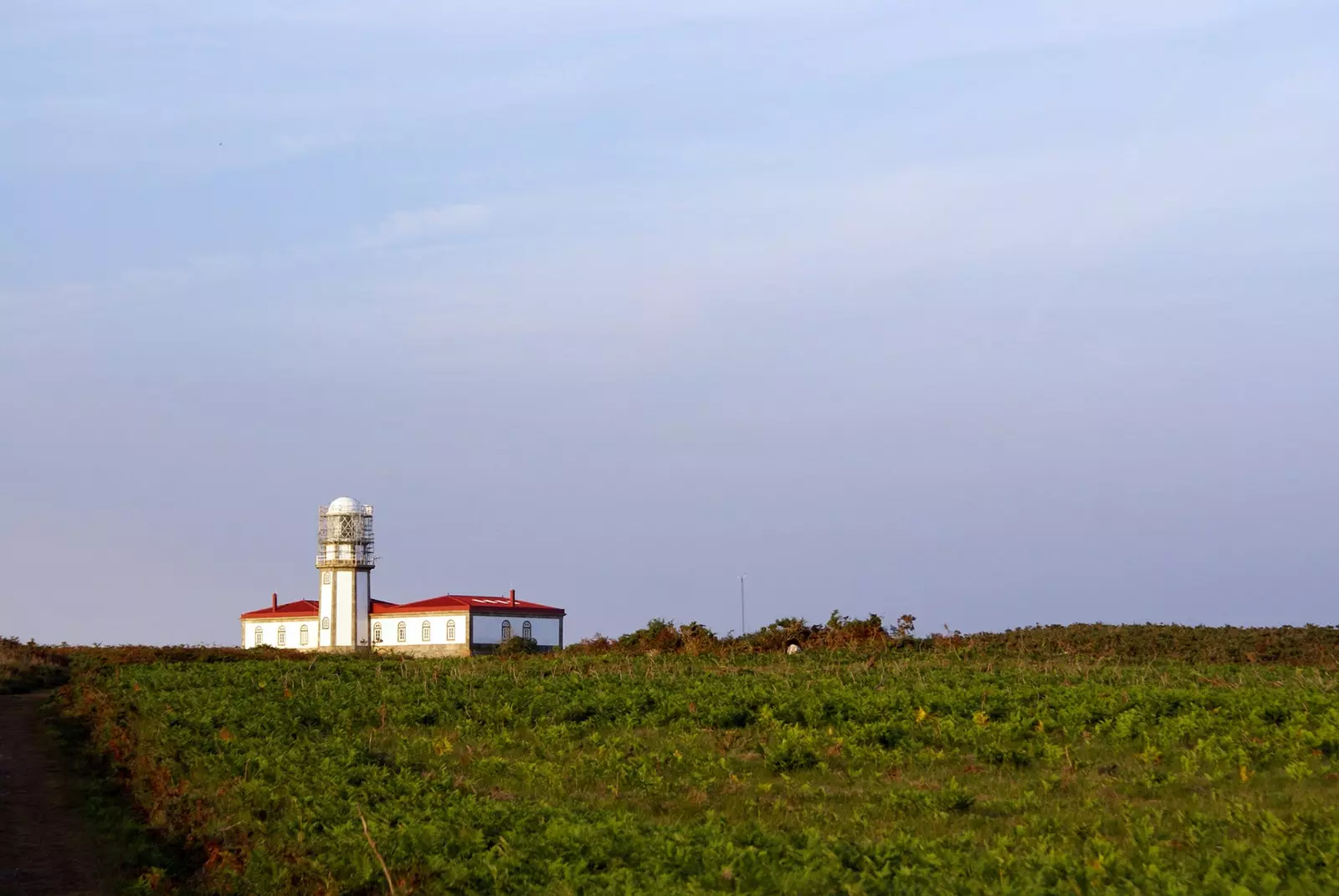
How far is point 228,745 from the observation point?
2094 cm

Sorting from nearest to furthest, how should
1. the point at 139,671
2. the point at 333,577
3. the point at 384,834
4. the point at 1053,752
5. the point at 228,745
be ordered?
the point at 384,834
the point at 1053,752
the point at 228,745
the point at 139,671
the point at 333,577

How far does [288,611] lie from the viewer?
99.0m

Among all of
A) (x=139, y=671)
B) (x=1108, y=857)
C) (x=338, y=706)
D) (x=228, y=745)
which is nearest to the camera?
(x=1108, y=857)

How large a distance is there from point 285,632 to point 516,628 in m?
20.1

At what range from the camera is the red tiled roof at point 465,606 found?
9112cm

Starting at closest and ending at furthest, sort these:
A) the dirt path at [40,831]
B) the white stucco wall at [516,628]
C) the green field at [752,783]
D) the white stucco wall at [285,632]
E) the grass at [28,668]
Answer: the green field at [752,783] < the dirt path at [40,831] < the grass at [28,668] < the white stucco wall at [516,628] < the white stucco wall at [285,632]

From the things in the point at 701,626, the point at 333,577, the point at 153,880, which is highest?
the point at 333,577

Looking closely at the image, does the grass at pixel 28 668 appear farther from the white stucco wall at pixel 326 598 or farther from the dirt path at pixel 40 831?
the white stucco wall at pixel 326 598

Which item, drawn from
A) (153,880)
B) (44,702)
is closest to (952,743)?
(153,880)

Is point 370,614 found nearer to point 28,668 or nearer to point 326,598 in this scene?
point 326,598

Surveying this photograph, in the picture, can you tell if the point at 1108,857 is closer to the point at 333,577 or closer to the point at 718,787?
the point at 718,787

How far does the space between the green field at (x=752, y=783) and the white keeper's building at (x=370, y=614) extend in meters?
58.9

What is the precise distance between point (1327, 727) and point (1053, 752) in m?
4.08

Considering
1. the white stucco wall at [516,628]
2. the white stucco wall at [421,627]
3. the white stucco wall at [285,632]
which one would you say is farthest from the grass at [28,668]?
the white stucco wall at [285,632]
